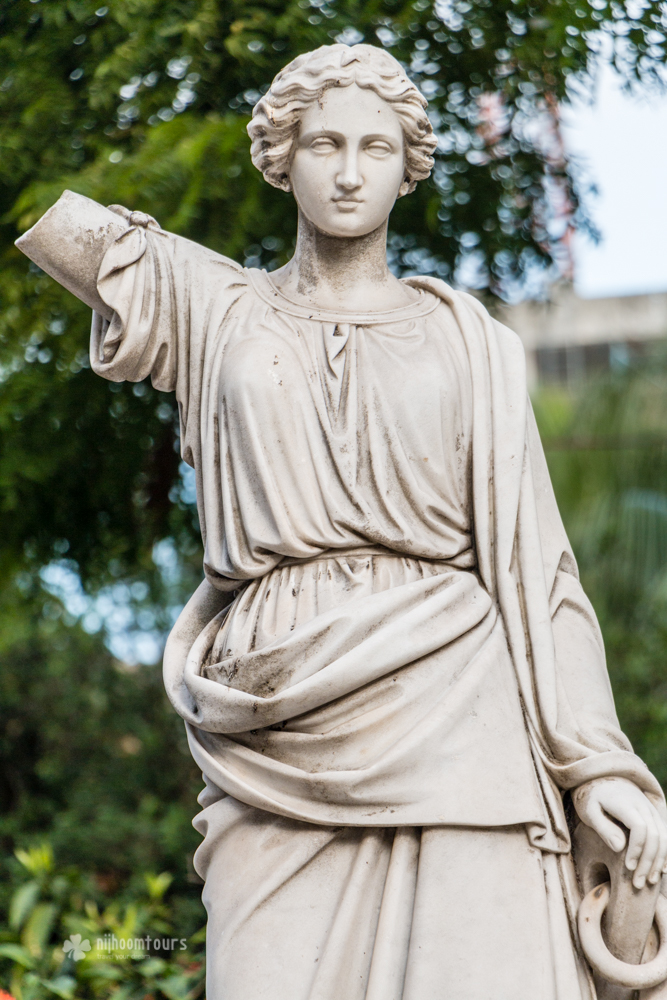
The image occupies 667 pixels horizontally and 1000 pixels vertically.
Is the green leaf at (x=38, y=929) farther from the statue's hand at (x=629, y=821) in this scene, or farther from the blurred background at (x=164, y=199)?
the statue's hand at (x=629, y=821)

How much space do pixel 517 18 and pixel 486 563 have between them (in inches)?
177

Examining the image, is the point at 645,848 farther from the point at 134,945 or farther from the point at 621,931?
the point at 134,945

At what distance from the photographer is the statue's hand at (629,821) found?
10.4 feet

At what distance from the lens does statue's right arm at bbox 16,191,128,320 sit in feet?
11.4

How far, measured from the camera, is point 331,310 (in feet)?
11.8

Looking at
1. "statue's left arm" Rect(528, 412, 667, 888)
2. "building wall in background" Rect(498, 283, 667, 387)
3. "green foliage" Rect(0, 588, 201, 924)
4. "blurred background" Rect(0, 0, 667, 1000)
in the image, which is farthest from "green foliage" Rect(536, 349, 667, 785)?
"building wall in background" Rect(498, 283, 667, 387)

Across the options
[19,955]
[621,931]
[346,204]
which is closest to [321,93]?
[346,204]

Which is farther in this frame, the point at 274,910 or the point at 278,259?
the point at 278,259

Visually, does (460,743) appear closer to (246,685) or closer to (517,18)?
(246,685)

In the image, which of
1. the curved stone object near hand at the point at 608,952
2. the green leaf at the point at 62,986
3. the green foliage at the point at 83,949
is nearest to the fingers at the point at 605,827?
the curved stone object near hand at the point at 608,952

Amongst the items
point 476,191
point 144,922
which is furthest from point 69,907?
point 476,191

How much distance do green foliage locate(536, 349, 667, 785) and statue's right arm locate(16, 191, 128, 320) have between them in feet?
21.7

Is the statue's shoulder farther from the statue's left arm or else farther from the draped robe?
the statue's left arm

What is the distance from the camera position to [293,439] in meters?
3.38
